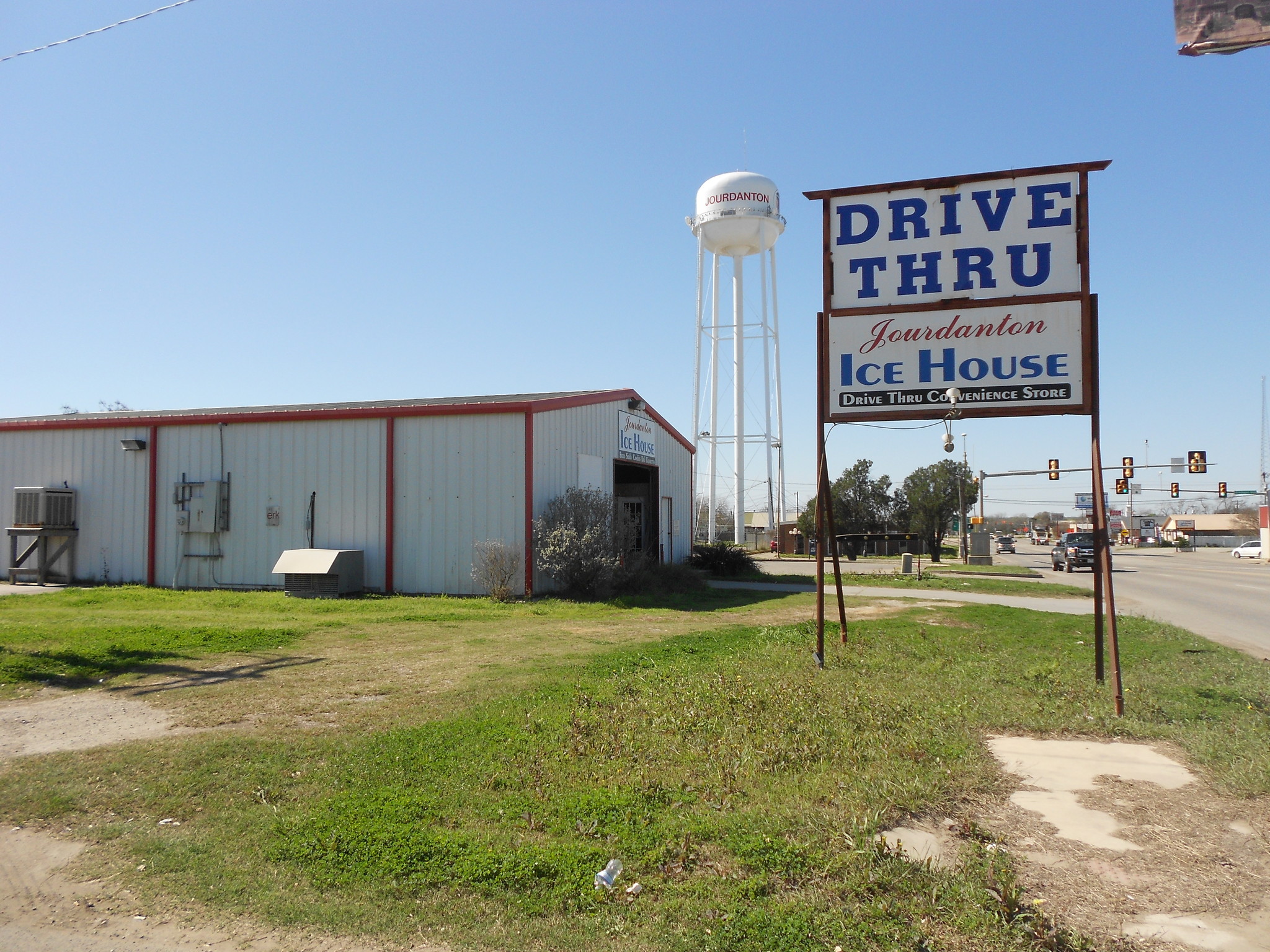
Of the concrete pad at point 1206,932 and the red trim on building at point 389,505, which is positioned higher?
the red trim on building at point 389,505

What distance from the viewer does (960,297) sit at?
29.8 feet

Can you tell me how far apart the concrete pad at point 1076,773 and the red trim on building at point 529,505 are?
1173cm

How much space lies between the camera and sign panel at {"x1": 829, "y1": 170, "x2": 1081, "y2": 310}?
8.78 m

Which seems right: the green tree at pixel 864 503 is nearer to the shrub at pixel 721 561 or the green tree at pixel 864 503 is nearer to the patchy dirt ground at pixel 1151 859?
the shrub at pixel 721 561

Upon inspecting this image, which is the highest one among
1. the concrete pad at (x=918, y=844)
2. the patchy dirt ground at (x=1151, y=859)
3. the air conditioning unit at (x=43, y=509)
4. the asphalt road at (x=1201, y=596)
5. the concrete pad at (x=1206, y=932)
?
the air conditioning unit at (x=43, y=509)

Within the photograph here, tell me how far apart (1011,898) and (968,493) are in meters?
46.8

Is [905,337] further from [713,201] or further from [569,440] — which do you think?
[713,201]

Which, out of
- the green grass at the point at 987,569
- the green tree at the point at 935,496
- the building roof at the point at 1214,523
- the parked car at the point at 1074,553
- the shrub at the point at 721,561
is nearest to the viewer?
the shrub at the point at 721,561

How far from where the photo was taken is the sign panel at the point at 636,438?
22844 millimetres

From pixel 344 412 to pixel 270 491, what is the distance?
251 cm

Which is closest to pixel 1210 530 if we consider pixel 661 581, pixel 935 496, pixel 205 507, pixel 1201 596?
pixel 935 496

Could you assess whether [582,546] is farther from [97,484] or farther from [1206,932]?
[1206,932]

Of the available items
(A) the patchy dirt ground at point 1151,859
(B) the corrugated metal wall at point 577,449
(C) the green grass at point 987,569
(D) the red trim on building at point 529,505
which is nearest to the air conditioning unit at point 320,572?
(D) the red trim on building at point 529,505

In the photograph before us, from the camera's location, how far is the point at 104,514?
2006 centimetres
